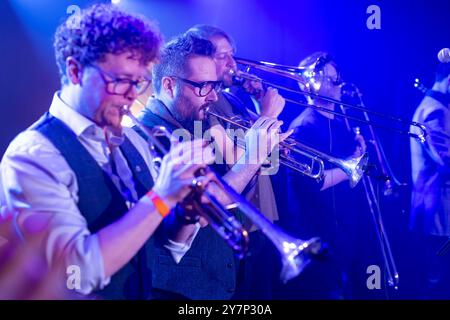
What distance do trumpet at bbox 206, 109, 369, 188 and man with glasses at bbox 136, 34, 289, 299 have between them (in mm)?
380

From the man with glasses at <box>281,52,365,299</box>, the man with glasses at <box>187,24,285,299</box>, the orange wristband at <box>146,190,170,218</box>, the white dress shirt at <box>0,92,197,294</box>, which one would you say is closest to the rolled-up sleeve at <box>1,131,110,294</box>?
the white dress shirt at <box>0,92,197,294</box>

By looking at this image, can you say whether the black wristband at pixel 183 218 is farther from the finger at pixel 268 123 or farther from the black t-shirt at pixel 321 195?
the black t-shirt at pixel 321 195

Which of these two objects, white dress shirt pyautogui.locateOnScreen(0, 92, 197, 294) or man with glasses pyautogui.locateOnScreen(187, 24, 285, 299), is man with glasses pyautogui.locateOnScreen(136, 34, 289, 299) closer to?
man with glasses pyautogui.locateOnScreen(187, 24, 285, 299)

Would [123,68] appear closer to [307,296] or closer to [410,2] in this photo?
[307,296]

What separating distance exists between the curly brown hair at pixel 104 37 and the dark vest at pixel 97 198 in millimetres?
297

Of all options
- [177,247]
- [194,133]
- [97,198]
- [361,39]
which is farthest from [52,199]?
[361,39]

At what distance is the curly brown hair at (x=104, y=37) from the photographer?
2.23m

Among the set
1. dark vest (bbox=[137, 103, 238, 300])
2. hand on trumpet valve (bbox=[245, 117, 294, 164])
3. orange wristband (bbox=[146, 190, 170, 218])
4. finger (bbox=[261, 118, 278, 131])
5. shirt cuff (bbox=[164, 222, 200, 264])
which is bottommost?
dark vest (bbox=[137, 103, 238, 300])

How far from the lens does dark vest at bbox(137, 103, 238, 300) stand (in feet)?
9.45

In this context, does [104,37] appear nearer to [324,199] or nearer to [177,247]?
[177,247]

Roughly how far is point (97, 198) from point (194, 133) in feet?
3.75

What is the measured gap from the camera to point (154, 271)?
2.87 meters

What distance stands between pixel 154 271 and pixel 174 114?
947 millimetres

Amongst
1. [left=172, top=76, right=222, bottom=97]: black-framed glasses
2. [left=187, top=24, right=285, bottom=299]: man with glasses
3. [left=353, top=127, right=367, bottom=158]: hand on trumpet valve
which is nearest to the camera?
[left=172, top=76, right=222, bottom=97]: black-framed glasses
